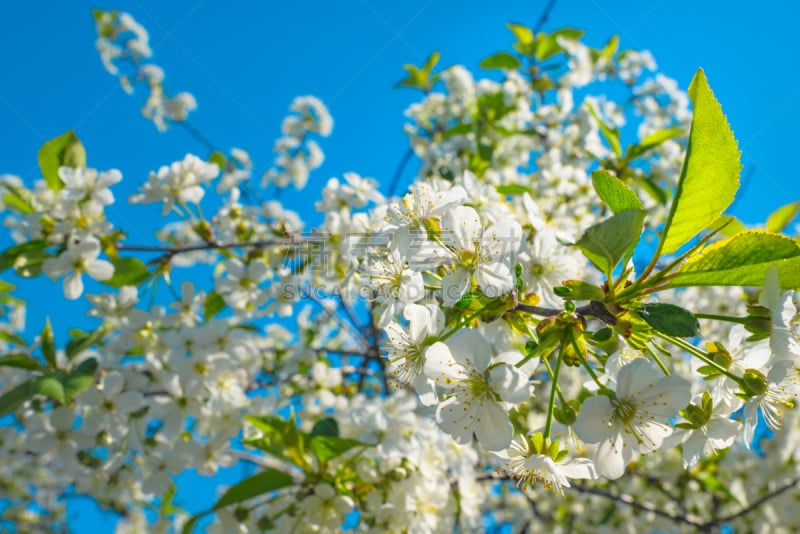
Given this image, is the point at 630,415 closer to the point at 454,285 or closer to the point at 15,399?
the point at 454,285

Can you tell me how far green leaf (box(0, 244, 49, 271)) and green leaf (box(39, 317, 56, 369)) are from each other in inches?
9.5

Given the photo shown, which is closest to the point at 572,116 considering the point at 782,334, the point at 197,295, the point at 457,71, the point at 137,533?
the point at 457,71

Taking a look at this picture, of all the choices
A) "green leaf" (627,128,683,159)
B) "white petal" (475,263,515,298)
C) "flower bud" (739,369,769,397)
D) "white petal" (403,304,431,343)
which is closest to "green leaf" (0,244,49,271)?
"white petal" (403,304,431,343)

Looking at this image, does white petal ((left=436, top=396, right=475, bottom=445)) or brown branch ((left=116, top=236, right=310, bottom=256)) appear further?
brown branch ((left=116, top=236, right=310, bottom=256))

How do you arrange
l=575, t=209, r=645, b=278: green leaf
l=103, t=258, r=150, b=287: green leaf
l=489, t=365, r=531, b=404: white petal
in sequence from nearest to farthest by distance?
l=575, t=209, r=645, b=278: green leaf → l=489, t=365, r=531, b=404: white petal → l=103, t=258, r=150, b=287: green leaf

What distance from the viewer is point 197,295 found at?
207 centimetres

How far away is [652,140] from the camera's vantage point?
2490 mm

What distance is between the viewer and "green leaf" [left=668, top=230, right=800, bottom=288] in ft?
2.69

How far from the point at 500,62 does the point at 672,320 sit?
2.83 meters

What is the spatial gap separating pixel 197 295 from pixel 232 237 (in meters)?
0.26

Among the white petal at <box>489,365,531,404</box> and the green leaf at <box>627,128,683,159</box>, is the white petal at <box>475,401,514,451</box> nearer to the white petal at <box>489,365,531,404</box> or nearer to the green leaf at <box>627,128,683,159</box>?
the white petal at <box>489,365,531,404</box>

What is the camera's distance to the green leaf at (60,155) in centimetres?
193

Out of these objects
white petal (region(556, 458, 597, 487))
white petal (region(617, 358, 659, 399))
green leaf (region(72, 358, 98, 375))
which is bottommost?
white petal (region(556, 458, 597, 487))

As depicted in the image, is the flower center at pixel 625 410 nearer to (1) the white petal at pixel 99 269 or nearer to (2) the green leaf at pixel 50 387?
(2) the green leaf at pixel 50 387
